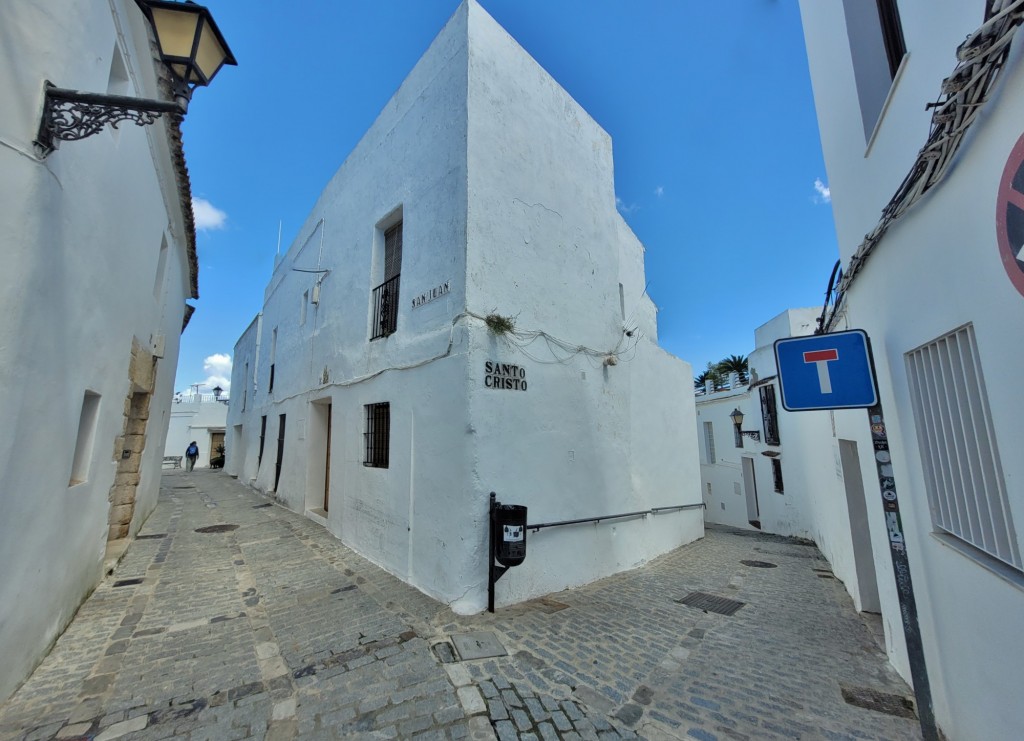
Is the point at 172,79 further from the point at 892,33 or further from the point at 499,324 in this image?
the point at 892,33

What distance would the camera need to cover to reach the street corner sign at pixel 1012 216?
1.55 m

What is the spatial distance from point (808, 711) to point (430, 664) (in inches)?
107

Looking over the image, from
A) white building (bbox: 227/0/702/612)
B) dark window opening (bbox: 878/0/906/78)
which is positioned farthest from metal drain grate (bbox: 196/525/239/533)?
dark window opening (bbox: 878/0/906/78)

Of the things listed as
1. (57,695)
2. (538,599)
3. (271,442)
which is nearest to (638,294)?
(538,599)

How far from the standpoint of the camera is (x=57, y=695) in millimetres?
2848

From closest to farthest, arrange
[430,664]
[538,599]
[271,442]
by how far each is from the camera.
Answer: [430,664] < [538,599] < [271,442]

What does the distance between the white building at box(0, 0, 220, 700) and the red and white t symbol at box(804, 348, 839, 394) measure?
197 inches

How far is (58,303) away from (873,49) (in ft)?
21.8

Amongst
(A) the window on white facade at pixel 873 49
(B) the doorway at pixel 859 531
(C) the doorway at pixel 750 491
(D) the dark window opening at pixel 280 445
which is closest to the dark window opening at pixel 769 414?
(C) the doorway at pixel 750 491

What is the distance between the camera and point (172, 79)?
9.05ft

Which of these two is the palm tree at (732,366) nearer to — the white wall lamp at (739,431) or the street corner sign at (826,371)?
the white wall lamp at (739,431)

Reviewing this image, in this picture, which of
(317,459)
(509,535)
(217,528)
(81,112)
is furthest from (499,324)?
(217,528)

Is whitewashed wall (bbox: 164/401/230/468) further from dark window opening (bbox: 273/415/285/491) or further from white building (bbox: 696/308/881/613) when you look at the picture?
white building (bbox: 696/308/881/613)

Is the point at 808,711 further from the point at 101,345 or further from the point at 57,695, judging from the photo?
the point at 101,345
